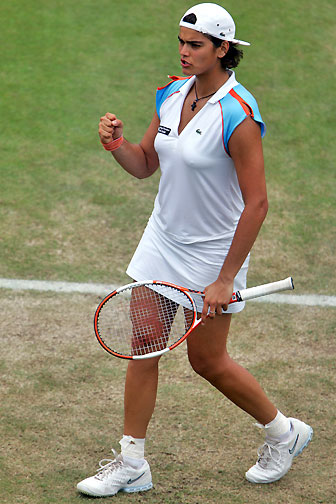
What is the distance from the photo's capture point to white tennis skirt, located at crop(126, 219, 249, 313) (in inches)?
163

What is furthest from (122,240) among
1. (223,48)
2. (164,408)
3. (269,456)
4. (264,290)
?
(223,48)

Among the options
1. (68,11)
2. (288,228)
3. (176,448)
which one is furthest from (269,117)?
(176,448)

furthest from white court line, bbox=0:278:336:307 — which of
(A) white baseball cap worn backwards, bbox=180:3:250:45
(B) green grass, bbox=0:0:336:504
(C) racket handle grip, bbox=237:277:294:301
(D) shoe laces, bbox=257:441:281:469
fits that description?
(A) white baseball cap worn backwards, bbox=180:3:250:45

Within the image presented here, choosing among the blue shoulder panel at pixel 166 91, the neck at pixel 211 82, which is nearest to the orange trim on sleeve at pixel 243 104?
the neck at pixel 211 82

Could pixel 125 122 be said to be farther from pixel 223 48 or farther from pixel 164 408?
pixel 223 48

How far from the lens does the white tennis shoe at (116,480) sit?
13.9 ft

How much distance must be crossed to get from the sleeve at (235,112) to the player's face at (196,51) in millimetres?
190

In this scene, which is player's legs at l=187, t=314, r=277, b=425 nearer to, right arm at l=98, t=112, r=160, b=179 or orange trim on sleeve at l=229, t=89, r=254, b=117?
right arm at l=98, t=112, r=160, b=179

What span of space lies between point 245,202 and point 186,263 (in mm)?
479

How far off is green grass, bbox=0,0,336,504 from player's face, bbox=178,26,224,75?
2.10 metres

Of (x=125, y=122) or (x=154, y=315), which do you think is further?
(x=125, y=122)

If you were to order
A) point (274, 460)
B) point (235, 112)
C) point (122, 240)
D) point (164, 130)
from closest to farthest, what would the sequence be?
point (235, 112), point (164, 130), point (274, 460), point (122, 240)

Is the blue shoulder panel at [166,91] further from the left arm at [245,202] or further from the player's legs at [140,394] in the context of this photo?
the player's legs at [140,394]

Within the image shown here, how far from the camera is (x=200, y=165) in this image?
3.92 metres
